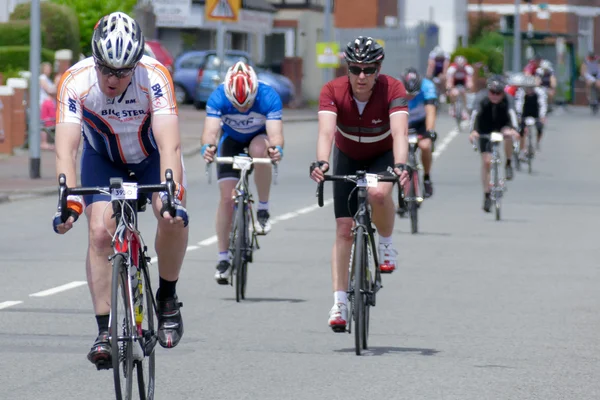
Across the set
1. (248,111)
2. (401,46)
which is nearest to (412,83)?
(248,111)

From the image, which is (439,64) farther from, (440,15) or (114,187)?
(114,187)

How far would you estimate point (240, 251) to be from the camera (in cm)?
1214

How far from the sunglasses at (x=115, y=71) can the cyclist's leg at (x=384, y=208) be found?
9.31ft

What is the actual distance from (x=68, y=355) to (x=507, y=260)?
271 inches

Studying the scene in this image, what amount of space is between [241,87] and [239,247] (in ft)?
4.10

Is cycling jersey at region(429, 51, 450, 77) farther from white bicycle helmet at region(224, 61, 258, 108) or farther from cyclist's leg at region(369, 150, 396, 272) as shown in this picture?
cyclist's leg at region(369, 150, 396, 272)

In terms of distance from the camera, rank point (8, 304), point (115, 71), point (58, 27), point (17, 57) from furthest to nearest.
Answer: point (58, 27) → point (17, 57) → point (8, 304) → point (115, 71)

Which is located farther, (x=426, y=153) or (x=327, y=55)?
(x=327, y=55)

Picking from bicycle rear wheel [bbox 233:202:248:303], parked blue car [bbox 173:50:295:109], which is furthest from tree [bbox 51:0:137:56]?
bicycle rear wheel [bbox 233:202:248:303]

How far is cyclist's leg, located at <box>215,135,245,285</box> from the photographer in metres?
12.3

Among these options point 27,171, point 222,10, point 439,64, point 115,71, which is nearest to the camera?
point 115,71

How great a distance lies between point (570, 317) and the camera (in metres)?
11.2

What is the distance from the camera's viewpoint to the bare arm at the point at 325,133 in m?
9.69

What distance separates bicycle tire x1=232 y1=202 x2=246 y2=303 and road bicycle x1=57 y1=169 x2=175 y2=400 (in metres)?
4.62
